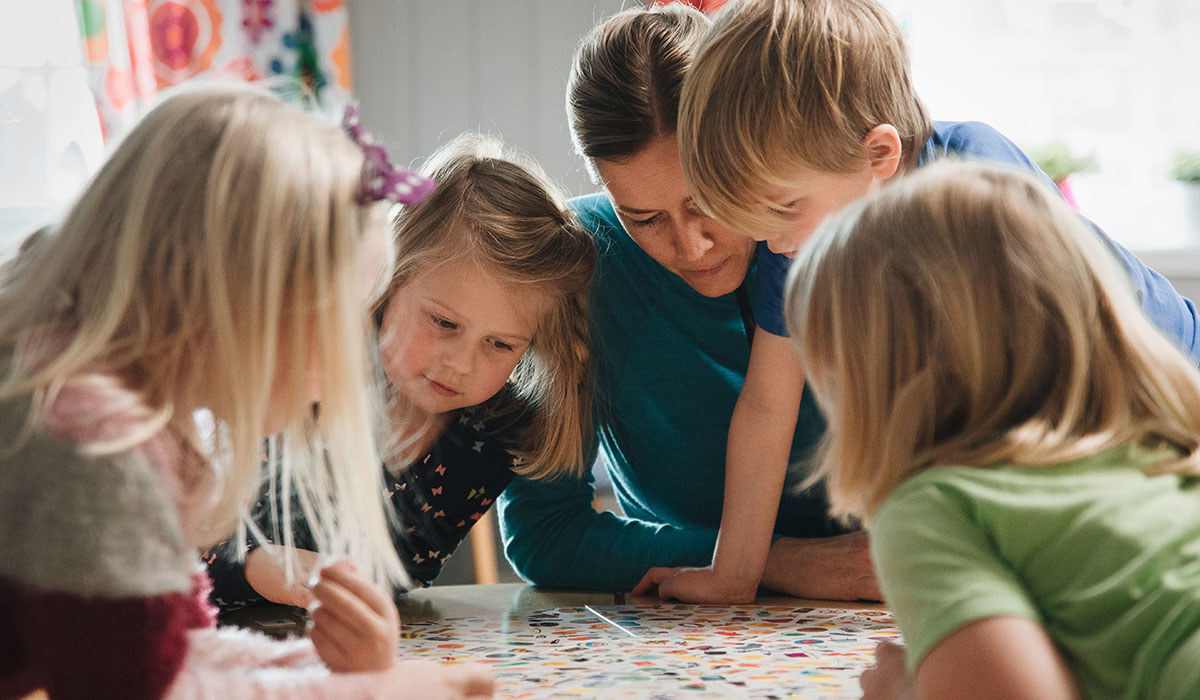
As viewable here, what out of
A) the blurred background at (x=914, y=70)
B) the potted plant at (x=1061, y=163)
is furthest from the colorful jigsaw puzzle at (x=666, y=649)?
the potted plant at (x=1061, y=163)

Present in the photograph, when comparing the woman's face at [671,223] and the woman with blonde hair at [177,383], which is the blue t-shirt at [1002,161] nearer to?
the woman's face at [671,223]

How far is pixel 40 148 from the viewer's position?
225cm

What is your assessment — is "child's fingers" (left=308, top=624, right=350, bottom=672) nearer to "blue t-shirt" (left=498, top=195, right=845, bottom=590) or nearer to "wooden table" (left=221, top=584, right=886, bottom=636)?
"wooden table" (left=221, top=584, right=886, bottom=636)

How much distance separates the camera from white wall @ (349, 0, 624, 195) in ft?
9.53

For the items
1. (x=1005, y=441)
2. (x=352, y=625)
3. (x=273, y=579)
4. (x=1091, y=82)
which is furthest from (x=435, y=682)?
(x=1091, y=82)

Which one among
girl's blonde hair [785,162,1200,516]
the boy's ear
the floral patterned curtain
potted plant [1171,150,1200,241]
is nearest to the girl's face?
the boy's ear

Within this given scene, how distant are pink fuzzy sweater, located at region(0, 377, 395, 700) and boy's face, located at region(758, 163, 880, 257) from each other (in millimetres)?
723

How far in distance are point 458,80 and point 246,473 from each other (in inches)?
93.2

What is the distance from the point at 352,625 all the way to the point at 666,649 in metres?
0.29

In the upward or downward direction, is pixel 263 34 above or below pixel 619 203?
above

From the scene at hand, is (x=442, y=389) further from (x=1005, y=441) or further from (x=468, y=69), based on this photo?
(x=468, y=69)

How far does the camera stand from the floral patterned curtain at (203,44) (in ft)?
7.47

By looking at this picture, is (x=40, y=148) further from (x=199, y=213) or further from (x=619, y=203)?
(x=199, y=213)

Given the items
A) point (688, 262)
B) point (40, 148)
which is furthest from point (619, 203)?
point (40, 148)
